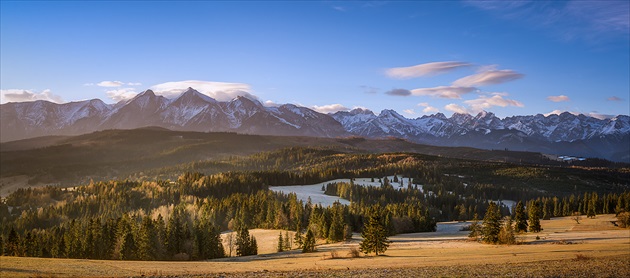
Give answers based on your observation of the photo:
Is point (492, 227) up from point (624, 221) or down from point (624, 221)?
up

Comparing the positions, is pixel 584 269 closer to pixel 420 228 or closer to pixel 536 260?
pixel 536 260

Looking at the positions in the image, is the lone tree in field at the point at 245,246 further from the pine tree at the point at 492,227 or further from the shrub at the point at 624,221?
the shrub at the point at 624,221

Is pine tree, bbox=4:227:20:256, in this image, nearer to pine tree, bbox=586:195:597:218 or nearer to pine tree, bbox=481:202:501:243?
→ pine tree, bbox=481:202:501:243

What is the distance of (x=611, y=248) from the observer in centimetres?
6875

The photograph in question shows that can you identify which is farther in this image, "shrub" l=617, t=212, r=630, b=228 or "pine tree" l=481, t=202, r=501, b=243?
"shrub" l=617, t=212, r=630, b=228

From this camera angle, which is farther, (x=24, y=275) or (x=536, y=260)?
(x=536, y=260)

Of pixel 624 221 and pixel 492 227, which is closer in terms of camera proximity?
pixel 492 227

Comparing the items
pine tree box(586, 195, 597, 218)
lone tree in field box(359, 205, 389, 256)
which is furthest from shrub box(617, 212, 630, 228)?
lone tree in field box(359, 205, 389, 256)

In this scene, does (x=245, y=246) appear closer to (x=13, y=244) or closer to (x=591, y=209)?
(x=13, y=244)

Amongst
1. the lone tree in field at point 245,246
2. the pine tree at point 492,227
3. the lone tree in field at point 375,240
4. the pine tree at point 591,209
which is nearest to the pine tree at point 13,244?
the lone tree in field at point 245,246

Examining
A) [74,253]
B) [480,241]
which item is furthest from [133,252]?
[480,241]

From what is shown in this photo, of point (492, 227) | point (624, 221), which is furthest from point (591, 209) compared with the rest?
point (492, 227)

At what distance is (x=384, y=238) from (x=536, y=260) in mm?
27952

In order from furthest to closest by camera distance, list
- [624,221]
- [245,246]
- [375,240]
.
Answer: [245,246] < [624,221] < [375,240]
